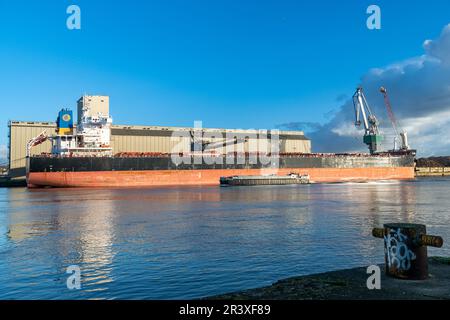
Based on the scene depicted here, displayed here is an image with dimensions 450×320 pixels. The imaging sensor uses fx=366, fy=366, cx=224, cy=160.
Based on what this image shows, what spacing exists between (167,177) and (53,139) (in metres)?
23.1

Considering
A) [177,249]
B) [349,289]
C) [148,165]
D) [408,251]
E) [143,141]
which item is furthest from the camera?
[143,141]

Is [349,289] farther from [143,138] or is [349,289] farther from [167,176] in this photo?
[143,138]

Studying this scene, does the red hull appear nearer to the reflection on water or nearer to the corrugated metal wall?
the corrugated metal wall

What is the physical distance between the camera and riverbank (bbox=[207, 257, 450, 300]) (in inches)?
240

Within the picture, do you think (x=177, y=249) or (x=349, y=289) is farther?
(x=177, y=249)

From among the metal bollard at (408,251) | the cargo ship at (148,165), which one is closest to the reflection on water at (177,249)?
the metal bollard at (408,251)

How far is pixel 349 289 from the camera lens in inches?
261

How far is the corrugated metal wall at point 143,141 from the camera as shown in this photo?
76938mm

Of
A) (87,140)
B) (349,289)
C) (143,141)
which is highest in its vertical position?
(143,141)

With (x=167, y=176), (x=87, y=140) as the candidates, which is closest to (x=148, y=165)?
(x=167, y=176)

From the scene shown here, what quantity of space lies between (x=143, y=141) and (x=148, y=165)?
80.7 ft

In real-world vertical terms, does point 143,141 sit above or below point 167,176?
above

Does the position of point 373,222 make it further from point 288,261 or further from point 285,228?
point 288,261
